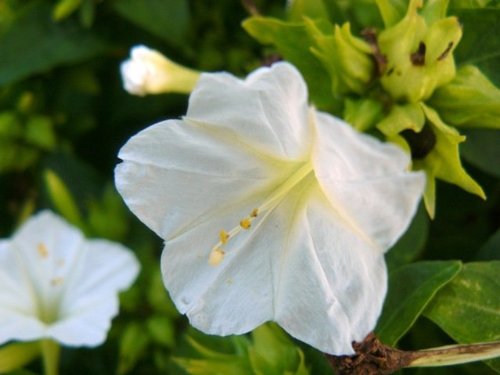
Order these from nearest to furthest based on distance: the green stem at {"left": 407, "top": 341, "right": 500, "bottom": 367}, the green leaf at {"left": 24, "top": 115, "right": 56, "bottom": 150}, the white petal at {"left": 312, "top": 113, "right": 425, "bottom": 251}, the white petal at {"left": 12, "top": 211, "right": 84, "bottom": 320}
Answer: the white petal at {"left": 312, "top": 113, "right": 425, "bottom": 251} < the green stem at {"left": 407, "top": 341, "right": 500, "bottom": 367} < the white petal at {"left": 12, "top": 211, "right": 84, "bottom": 320} < the green leaf at {"left": 24, "top": 115, "right": 56, "bottom": 150}

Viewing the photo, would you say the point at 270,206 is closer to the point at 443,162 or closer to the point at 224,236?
the point at 224,236

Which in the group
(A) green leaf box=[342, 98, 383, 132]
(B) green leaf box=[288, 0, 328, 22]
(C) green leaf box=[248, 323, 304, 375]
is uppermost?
(B) green leaf box=[288, 0, 328, 22]

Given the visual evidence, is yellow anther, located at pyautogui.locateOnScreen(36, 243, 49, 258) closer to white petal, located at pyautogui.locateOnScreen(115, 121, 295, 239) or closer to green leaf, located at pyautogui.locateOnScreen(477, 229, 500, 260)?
white petal, located at pyautogui.locateOnScreen(115, 121, 295, 239)

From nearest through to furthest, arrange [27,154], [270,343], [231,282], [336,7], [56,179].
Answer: [231,282] < [270,343] < [336,7] < [56,179] < [27,154]

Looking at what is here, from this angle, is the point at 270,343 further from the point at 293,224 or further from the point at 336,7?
the point at 336,7

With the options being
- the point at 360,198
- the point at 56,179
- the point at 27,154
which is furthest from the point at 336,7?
the point at 27,154

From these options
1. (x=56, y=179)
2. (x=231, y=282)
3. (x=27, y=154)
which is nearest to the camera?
(x=231, y=282)

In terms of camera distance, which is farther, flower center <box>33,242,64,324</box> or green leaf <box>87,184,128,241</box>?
green leaf <box>87,184,128,241</box>

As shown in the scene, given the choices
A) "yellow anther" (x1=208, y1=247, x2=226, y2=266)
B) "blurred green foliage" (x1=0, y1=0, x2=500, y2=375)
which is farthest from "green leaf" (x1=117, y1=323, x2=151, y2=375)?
"yellow anther" (x1=208, y1=247, x2=226, y2=266)
